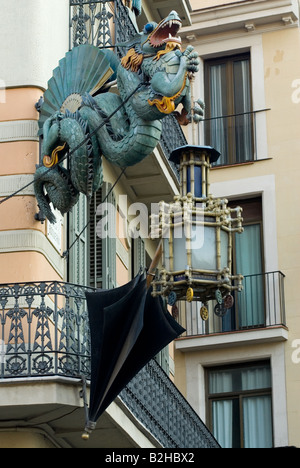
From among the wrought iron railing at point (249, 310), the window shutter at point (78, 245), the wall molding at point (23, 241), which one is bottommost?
the wall molding at point (23, 241)

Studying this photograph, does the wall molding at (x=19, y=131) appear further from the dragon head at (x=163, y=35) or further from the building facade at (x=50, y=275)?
the dragon head at (x=163, y=35)

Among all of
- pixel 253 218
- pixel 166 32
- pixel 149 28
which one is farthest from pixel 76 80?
pixel 253 218

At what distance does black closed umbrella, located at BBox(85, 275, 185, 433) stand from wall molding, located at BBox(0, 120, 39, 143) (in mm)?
2232

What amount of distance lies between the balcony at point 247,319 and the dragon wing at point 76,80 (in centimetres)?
1185

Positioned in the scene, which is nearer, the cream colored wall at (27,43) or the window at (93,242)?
the cream colored wall at (27,43)

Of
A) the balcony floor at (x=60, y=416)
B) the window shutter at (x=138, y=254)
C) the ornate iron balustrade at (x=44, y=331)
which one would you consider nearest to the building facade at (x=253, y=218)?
the window shutter at (x=138, y=254)

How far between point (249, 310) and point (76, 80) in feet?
41.2

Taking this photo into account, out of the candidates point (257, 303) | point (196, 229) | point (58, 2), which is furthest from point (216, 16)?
point (196, 229)

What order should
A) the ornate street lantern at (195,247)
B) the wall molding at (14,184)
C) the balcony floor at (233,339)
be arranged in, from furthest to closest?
1. the balcony floor at (233,339)
2. the wall molding at (14,184)
3. the ornate street lantern at (195,247)

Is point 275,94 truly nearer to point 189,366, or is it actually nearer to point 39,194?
point 189,366

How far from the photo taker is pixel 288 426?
28.2m

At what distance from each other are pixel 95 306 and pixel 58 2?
14.3ft

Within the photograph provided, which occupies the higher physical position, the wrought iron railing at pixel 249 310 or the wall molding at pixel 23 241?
the wrought iron railing at pixel 249 310

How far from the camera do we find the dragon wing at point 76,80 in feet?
57.1
